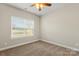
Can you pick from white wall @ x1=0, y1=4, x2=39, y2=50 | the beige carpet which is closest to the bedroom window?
white wall @ x1=0, y1=4, x2=39, y2=50

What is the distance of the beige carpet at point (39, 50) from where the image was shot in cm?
193

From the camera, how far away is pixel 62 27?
2.11 meters

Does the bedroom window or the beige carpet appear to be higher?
the bedroom window

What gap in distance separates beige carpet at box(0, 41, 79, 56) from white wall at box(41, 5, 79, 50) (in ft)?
0.44

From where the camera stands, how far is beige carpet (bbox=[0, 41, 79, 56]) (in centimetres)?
193

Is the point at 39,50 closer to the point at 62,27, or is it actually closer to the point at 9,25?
the point at 62,27

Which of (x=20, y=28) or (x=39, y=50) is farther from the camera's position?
(x=39, y=50)

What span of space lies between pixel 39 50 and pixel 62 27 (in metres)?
0.76

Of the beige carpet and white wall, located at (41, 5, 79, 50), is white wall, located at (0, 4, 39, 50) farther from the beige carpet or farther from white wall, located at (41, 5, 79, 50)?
white wall, located at (41, 5, 79, 50)

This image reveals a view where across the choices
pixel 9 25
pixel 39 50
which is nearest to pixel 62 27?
pixel 39 50

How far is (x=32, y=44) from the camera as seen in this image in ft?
7.07

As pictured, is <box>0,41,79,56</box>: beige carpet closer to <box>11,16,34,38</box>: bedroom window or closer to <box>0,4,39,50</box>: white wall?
<box>0,4,39,50</box>: white wall

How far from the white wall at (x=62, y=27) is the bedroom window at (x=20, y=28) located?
33 centimetres

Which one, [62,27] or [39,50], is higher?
[62,27]
